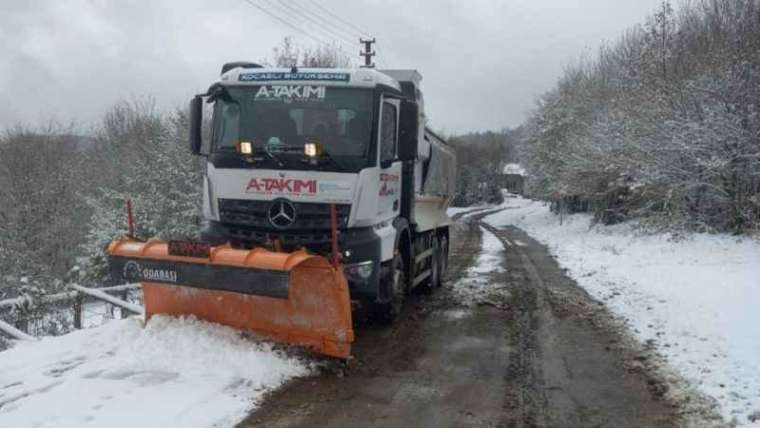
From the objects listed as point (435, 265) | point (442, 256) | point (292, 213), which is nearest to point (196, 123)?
point (292, 213)

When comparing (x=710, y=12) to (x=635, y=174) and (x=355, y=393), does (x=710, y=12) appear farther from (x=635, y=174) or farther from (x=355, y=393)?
(x=355, y=393)

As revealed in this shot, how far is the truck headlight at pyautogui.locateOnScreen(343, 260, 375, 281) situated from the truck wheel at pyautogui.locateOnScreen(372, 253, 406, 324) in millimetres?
623

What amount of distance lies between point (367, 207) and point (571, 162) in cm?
2618

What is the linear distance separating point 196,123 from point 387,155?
2404 millimetres

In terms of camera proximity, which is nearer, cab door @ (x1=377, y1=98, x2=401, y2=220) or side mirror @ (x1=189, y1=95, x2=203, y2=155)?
cab door @ (x1=377, y1=98, x2=401, y2=220)

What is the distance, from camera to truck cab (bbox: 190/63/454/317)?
7098 millimetres

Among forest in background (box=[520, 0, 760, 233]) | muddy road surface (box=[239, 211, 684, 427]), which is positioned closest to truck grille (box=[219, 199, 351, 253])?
muddy road surface (box=[239, 211, 684, 427])

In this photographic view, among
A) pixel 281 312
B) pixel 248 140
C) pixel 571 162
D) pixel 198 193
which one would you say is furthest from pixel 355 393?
pixel 571 162

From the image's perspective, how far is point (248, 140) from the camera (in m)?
7.40

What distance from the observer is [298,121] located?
24.2 ft

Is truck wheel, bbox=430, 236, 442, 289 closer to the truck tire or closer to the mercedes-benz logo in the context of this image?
the truck tire

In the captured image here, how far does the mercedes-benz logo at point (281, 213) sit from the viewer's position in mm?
7098

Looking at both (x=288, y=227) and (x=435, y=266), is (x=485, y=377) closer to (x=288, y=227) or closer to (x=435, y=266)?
(x=288, y=227)

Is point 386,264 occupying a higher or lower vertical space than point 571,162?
lower
